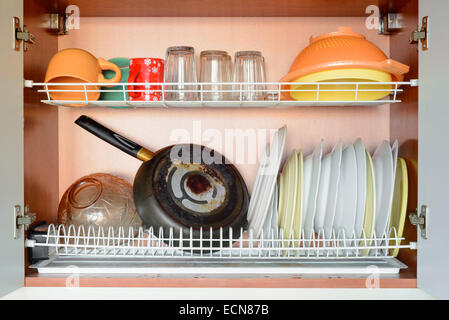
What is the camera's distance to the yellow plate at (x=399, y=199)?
902 millimetres

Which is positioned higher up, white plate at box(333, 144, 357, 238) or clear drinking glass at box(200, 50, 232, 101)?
clear drinking glass at box(200, 50, 232, 101)

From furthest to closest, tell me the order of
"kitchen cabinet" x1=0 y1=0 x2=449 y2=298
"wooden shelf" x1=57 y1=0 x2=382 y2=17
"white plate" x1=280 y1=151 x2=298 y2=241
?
"wooden shelf" x1=57 y1=0 x2=382 y2=17
"white plate" x1=280 y1=151 x2=298 y2=241
"kitchen cabinet" x1=0 y1=0 x2=449 y2=298

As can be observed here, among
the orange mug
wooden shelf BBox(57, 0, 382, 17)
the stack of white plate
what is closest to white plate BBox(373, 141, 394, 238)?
the stack of white plate

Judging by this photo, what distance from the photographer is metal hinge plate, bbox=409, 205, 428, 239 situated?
0.84m

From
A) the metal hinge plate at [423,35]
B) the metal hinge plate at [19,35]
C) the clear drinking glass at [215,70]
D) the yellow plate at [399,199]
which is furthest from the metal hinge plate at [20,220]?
the metal hinge plate at [423,35]

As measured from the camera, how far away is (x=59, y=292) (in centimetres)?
86

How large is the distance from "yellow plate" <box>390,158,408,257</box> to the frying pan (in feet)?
1.20

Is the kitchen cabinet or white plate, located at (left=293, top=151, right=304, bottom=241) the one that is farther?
white plate, located at (left=293, top=151, right=304, bottom=241)

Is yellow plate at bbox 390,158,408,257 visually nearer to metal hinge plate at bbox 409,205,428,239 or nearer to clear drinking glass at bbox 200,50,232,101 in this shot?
metal hinge plate at bbox 409,205,428,239

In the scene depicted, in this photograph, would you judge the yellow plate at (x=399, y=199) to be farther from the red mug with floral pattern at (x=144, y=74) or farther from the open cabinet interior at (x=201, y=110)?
the red mug with floral pattern at (x=144, y=74)

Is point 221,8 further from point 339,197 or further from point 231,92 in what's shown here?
point 339,197

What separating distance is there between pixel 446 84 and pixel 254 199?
504mm

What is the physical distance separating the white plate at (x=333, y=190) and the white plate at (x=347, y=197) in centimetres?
2

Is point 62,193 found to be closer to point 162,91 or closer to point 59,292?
point 59,292
